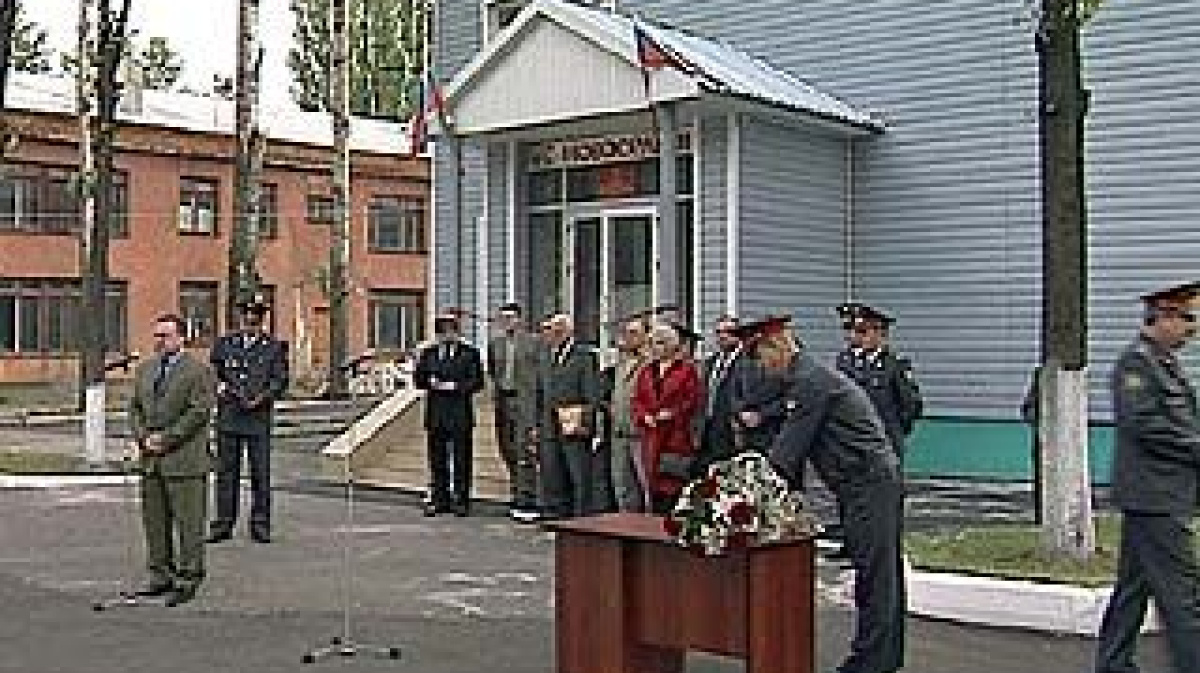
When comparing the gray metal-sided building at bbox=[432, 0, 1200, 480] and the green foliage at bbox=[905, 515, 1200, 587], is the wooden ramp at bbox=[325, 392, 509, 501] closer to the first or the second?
the gray metal-sided building at bbox=[432, 0, 1200, 480]

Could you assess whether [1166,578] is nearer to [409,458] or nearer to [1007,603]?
[1007,603]

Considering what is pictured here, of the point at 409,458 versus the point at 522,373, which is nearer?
the point at 522,373

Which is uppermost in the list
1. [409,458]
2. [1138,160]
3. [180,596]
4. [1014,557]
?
[1138,160]

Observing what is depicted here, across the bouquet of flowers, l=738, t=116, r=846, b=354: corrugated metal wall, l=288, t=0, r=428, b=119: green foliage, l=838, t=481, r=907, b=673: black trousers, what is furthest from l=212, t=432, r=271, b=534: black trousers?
l=288, t=0, r=428, b=119: green foliage

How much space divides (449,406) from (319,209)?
37209 mm

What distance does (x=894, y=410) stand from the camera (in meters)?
12.8

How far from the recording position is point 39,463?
70.4 ft

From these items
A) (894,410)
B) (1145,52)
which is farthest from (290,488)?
(1145,52)

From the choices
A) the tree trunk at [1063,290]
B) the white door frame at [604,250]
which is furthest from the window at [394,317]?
the tree trunk at [1063,290]

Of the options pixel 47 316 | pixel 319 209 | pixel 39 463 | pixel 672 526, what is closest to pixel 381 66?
pixel 319 209

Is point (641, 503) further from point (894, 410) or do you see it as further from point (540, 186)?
point (540, 186)

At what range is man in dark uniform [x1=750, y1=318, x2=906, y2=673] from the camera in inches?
325

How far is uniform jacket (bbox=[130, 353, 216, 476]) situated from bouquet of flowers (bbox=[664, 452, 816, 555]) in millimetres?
4739

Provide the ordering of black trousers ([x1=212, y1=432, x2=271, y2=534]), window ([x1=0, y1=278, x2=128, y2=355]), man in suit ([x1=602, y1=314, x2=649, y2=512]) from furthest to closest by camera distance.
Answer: window ([x1=0, y1=278, x2=128, y2=355]), black trousers ([x1=212, y1=432, x2=271, y2=534]), man in suit ([x1=602, y1=314, x2=649, y2=512])
